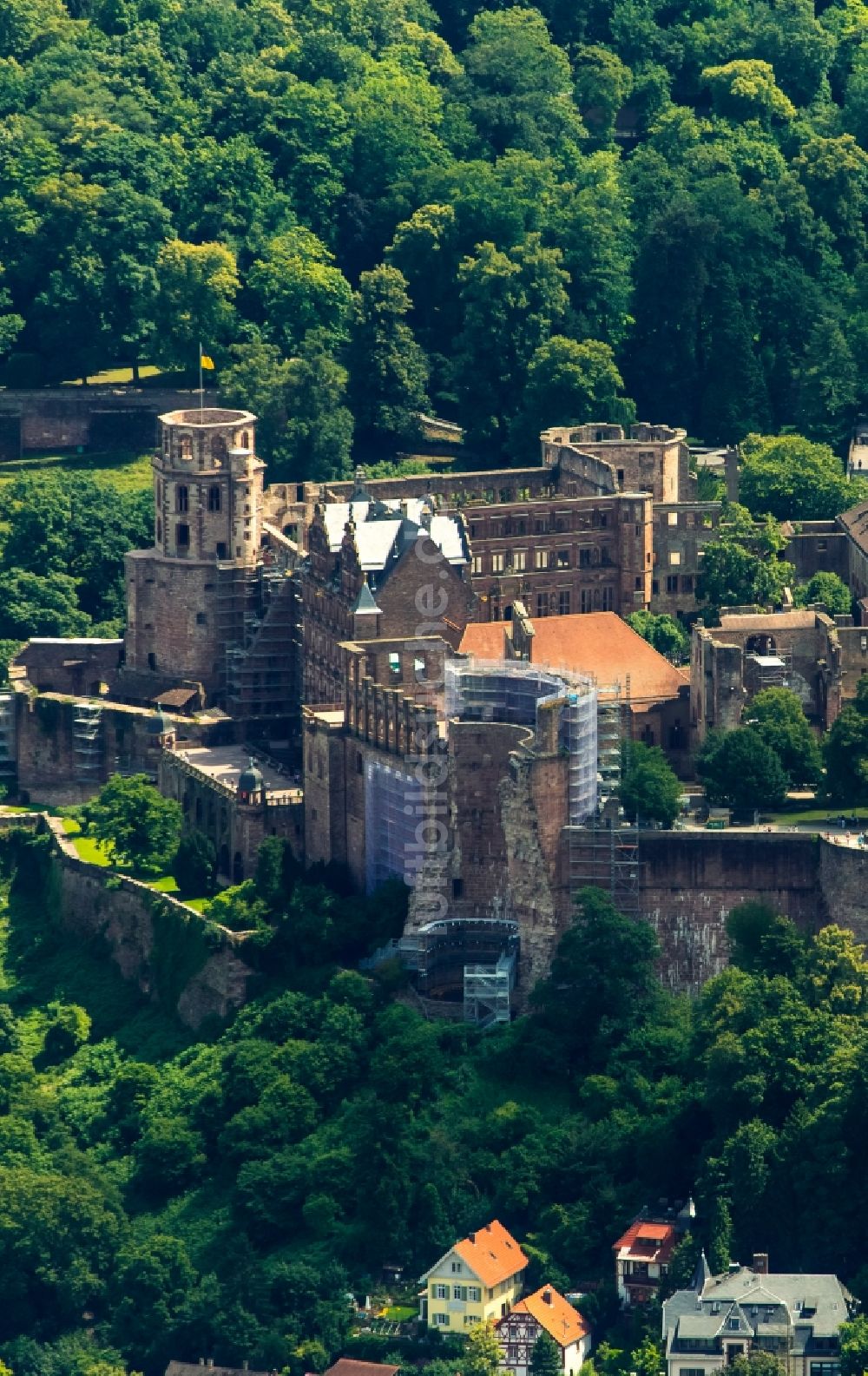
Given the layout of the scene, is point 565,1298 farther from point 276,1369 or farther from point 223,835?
point 223,835

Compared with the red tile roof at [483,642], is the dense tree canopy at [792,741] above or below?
below

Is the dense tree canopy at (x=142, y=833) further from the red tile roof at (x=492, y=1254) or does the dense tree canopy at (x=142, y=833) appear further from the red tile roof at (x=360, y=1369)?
the red tile roof at (x=360, y=1369)

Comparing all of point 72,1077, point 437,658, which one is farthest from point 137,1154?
point 437,658

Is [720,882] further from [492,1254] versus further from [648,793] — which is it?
[492,1254]

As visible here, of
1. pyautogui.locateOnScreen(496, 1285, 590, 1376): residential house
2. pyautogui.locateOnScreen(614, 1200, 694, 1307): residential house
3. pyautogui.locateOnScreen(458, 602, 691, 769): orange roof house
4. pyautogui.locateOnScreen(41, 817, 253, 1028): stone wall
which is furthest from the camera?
pyautogui.locateOnScreen(458, 602, 691, 769): orange roof house

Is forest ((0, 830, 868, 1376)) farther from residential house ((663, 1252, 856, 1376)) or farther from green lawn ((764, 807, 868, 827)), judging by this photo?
green lawn ((764, 807, 868, 827))

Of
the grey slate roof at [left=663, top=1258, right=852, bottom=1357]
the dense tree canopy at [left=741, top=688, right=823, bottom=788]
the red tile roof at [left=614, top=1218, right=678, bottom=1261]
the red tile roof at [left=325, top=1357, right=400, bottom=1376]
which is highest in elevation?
the dense tree canopy at [left=741, top=688, right=823, bottom=788]

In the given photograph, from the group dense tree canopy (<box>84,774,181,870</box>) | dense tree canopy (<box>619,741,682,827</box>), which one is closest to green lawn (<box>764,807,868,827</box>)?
dense tree canopy (<box>619,741,682,827</box>)

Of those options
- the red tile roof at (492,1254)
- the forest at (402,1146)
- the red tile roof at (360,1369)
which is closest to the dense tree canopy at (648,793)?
the forest at (402,1146)
